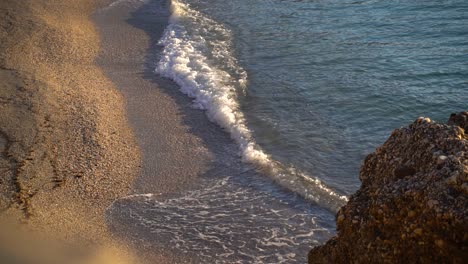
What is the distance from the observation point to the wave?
10.3 metres

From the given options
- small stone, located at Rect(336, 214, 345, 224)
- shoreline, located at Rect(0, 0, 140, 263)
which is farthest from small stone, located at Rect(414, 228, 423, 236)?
shoreline, located at Rect(0, 0, 140, 263)

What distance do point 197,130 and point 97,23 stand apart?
8276mm

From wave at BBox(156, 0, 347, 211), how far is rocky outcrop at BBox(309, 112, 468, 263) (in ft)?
12.3

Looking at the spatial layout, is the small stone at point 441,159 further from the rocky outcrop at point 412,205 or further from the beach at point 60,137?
the beach at point 60,137

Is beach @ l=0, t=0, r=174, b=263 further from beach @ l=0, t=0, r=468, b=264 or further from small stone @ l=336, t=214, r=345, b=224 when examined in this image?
small stone @ l=336, t=214, r=345, b=224

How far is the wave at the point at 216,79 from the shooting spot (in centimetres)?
1030

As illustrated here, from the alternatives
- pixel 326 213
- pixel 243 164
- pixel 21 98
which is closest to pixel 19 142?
pixel 21 98

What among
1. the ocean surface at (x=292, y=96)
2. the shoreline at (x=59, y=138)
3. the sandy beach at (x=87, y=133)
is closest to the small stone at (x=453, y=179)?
the ocean surface at (x=292, y=96)

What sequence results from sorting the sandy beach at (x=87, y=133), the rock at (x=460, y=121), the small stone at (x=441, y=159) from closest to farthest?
the small stone at (x=441, y=159)
the rock at (x=460, y=121)
the sandy beach at (x=87, y=133)

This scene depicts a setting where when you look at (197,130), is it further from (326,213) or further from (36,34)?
(36,34)

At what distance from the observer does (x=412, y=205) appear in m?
5.25

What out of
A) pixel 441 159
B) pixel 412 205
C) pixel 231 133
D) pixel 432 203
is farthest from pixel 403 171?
pixel 231 133

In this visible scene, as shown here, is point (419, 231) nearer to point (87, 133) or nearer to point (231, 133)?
point (231, 133)

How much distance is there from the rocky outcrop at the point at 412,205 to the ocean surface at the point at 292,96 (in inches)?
106
